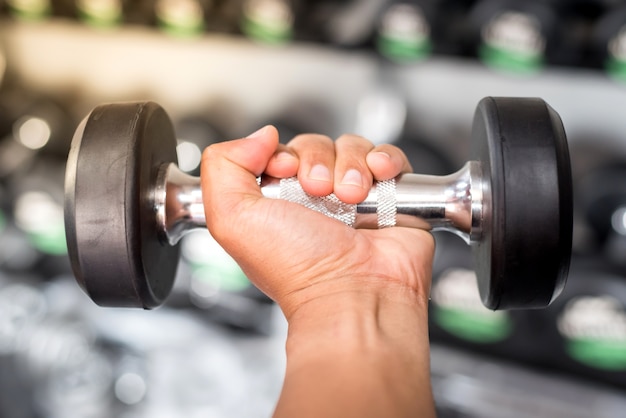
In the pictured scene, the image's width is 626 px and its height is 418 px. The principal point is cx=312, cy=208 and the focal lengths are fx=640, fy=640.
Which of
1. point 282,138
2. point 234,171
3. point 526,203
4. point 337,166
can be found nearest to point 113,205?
point 234,171

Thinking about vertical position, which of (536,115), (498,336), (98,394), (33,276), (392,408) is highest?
(536,115)

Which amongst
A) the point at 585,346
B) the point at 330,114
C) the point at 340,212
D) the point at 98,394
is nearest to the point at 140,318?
the point at 98,394

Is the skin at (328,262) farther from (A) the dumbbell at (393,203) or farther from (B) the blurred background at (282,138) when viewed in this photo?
(B) the blurred background at (282,138)

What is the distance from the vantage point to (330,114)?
1.67 m

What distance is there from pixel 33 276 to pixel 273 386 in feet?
2.50

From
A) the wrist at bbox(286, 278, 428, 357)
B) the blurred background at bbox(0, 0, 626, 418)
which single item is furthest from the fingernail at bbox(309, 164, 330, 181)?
the blurred background at bbox(0, 0, 626, 418)

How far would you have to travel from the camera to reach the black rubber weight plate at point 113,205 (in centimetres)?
62

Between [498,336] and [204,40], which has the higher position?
[204,40]

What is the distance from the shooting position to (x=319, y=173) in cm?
66

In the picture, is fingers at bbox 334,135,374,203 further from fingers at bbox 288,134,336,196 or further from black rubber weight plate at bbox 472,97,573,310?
black rubber weight plate at bbox 472,97,573,310

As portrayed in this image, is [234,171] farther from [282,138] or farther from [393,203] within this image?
[282,138]

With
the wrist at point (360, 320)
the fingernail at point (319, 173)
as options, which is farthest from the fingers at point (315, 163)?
the wrist at point (360, 320)

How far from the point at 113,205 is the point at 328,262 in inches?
8.5

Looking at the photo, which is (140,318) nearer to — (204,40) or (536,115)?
(204,40)
